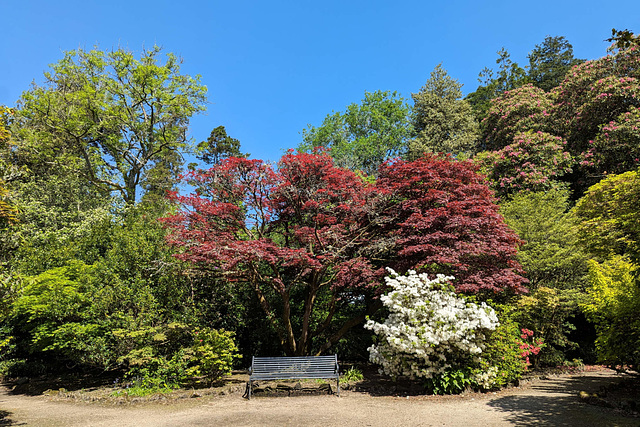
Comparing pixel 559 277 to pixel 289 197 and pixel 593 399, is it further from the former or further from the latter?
pixel 289 197

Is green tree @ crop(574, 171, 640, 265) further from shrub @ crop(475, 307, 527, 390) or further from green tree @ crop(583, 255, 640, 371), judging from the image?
shrub @ crop(475, 307, 527, 390)

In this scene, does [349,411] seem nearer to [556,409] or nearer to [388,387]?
[388,387]

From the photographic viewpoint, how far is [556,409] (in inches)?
214

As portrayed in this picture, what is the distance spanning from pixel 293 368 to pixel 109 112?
1825 cm

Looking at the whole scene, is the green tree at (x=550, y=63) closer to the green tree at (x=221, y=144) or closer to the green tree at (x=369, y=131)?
the green tree at (x=369, y=131)

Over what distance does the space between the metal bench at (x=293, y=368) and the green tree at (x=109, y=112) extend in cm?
1612

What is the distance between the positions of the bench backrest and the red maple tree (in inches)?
82.4

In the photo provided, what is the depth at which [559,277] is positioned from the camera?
1081 centimetres

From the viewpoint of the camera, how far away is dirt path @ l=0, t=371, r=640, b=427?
16.7 ft

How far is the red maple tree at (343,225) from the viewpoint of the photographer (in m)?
8.52

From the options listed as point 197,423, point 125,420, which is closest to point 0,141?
point 125,420

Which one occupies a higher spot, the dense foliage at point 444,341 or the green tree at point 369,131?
the green tree at point 369,131

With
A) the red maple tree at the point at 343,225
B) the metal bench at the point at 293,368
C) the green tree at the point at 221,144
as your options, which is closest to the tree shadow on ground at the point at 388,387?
the metal bench at the point at 293,368

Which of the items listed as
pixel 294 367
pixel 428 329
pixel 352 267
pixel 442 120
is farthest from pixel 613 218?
pixel 442 120
